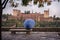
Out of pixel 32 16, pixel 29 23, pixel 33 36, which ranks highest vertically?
pixel 32 16

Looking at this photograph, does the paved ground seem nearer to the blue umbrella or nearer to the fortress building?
the blue umbrella

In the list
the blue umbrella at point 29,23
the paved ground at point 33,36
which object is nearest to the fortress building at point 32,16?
the blue umbrella at point 29,23

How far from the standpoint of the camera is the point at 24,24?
27.7ft

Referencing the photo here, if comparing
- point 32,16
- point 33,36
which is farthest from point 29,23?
point 33,36

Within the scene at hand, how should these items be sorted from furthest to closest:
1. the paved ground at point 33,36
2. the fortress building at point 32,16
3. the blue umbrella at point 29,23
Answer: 1. the fortress building at point 32,16
2. the blue umbrella at point 29,23
3. the paved ground at point 33,36

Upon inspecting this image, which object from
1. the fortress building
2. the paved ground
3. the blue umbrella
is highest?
the fortress building

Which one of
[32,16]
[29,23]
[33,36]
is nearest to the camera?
[33,36]

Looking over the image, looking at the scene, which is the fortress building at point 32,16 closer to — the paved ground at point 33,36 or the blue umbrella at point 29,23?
the blue umbrella at point 29,23

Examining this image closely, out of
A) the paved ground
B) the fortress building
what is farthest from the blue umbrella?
the paved ground

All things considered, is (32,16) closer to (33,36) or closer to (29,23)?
(29,23)

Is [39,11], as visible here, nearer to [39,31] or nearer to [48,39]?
[39,31]

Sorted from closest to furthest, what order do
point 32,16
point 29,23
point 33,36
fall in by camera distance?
point 33,36 < point 29,23 < point 32,16

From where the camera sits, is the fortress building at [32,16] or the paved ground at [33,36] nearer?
the paved ground at [33,36]

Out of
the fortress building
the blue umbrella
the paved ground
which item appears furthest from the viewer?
the fortress building
